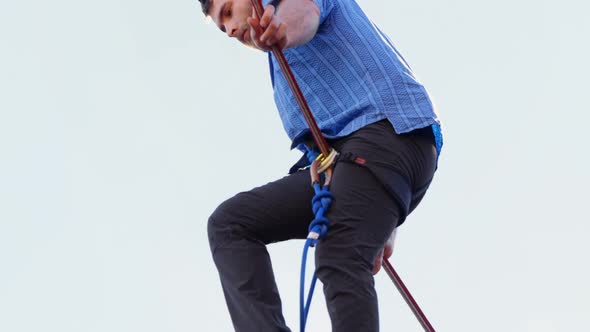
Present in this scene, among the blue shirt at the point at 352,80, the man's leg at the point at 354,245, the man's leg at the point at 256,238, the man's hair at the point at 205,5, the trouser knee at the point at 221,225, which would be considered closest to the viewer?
the man's leg at the point at 354,245

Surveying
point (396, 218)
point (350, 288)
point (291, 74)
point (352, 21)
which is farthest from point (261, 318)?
point (352, 21)

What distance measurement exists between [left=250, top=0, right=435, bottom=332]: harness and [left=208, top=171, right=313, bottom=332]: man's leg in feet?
0.37

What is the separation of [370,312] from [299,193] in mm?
800

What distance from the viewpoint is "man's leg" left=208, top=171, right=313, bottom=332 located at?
15.1ft

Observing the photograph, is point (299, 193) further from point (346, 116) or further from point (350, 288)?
point (350, 288)

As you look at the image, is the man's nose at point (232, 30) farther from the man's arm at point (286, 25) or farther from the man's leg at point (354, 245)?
the man's leg at point (354, 245)

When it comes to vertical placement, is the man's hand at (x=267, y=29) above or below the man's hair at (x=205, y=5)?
below

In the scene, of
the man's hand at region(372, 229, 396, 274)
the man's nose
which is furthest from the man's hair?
the man's hand at region(372, 229, 396, 274)

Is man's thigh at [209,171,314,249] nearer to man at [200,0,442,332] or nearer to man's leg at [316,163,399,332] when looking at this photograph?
man at [200,0,442,332]

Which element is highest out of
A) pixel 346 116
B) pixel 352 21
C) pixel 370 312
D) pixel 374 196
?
pixel 352 21

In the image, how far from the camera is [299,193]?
5016mm

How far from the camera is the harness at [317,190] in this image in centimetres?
457

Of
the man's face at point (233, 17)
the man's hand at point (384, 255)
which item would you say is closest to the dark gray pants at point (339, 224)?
the man's hand at point (384, 255)

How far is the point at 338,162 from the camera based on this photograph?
485 centimetres
